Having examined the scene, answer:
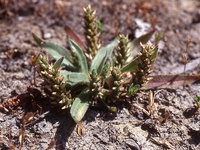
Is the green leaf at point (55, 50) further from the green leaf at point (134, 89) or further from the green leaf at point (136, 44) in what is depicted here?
the green leaf at point (134, 89)

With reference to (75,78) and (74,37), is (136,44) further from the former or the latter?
(75,78)

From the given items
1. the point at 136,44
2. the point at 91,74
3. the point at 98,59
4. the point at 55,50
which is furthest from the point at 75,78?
the point at 136,44

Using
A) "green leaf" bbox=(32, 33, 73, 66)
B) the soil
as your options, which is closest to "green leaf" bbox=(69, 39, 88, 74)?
"green leaf" bbox=(32, 33, 73, 66)

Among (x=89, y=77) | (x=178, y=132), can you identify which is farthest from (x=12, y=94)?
(x=178, y=132)

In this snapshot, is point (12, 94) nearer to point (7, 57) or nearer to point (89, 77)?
point (7, 57)

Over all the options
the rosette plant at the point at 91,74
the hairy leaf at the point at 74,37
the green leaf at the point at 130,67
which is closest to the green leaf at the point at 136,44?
the rosette plant at the point at 91,74

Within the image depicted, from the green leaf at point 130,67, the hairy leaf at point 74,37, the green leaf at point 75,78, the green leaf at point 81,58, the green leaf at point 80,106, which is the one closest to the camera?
the green leaf at point 80,106
